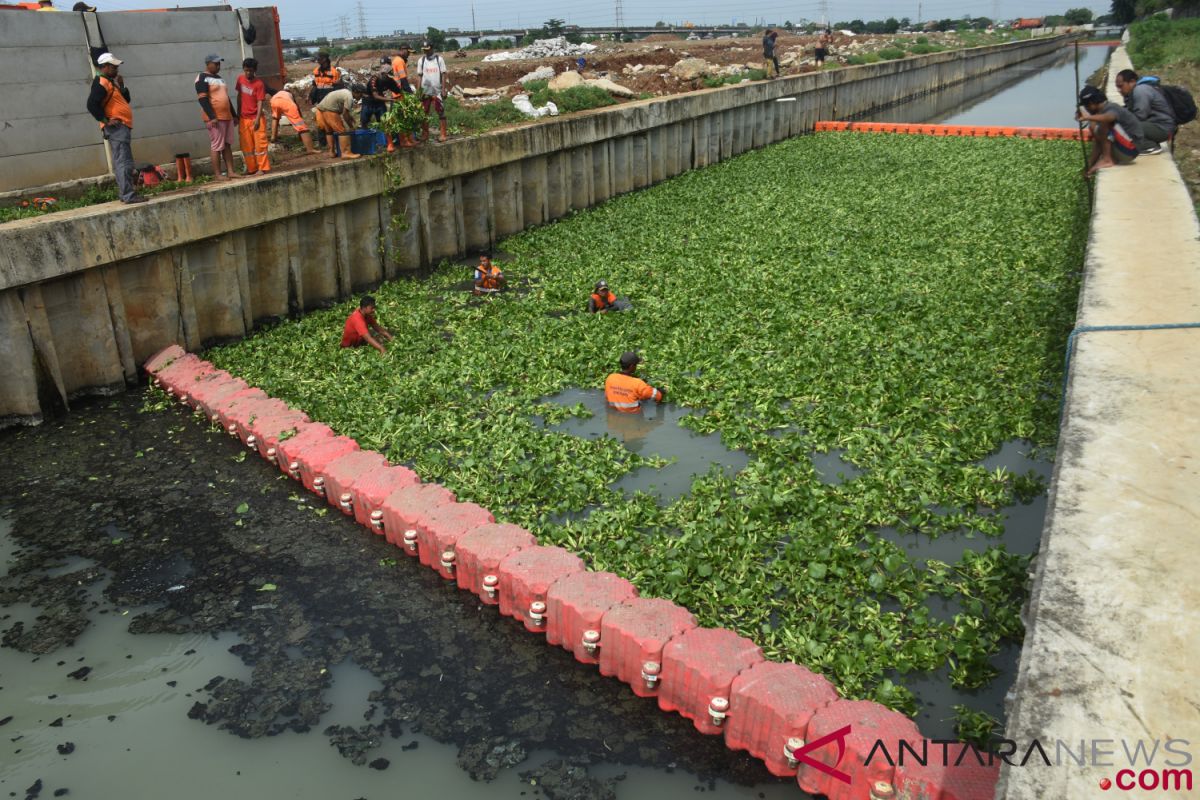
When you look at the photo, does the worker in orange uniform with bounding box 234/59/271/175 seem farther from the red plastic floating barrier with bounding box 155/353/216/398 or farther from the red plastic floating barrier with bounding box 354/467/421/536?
the red plastic floating barrier with bounding box 354/467/421/536

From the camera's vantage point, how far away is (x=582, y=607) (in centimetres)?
700

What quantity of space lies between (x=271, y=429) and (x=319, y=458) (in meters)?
1.13

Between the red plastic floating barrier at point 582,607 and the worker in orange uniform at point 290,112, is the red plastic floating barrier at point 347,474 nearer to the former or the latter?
the red plastic floating barrier at point 582,607

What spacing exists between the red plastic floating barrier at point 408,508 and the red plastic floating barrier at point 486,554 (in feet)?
2.23

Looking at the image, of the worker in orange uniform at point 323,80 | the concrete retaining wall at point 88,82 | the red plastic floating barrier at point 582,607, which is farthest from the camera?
the worker in orange uniform at point 323,80

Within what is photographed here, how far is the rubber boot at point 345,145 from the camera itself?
16422mm

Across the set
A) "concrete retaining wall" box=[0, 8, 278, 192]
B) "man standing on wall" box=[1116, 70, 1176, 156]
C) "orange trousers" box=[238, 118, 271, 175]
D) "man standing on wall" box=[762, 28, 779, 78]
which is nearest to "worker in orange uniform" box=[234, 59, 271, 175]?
"orange trousers" box=[238, 118, 271, 175]

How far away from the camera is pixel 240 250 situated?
14219mm

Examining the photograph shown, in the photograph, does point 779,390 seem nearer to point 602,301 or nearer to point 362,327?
point 602,301

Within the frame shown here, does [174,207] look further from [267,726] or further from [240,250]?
[267,726]

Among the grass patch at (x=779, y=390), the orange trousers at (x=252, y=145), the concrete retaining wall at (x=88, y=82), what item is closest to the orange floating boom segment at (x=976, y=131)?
the grass patch at (x=779, y=390)

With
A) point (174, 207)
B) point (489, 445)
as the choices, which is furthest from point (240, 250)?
point (489, 445)

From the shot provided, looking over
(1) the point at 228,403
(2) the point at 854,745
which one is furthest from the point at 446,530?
(1) the point at 228,403

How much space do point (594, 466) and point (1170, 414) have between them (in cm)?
541
